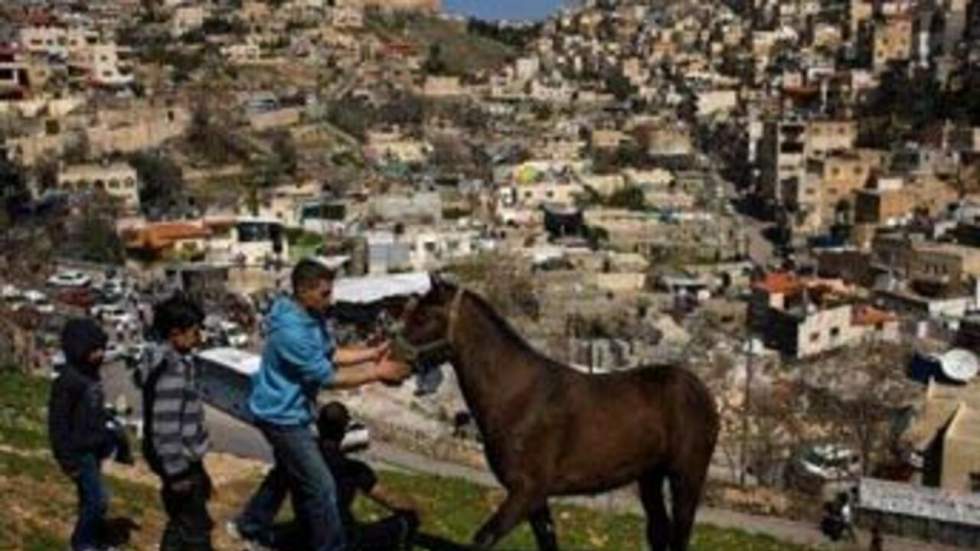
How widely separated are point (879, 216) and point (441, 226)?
643 inches

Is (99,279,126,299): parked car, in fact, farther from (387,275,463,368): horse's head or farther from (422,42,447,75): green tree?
(422,42,447,75): green tree

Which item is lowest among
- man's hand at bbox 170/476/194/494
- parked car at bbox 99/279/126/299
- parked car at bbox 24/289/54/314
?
parked car at bbox 99/279/126/299

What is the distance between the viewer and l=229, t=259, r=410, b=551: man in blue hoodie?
5.86 meters

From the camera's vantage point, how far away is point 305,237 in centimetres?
4928

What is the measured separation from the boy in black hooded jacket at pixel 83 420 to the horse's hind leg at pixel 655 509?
262 cm

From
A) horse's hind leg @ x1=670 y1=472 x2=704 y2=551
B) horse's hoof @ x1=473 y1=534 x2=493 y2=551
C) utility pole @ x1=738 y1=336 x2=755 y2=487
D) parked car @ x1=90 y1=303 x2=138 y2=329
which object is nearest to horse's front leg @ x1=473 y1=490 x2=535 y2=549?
horse's hoof @ x1=473 y1=534 x2=493 y2=551

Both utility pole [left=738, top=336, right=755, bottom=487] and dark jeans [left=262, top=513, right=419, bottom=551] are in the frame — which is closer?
dark jeans [left=262, top=513, right=419, bottom=551]

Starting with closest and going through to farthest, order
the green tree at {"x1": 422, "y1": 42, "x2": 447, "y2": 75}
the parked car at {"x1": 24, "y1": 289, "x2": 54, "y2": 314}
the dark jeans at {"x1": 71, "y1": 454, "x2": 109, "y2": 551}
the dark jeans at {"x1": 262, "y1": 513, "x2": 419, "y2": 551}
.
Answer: the dark jeans at {"x1": 262, "y1": 513, "x2": 419, "y2": 551} → the dark jeans at {"x1": 71, "y1": 454, "x2": 109, "y2": 551} → the parked car at {"x1": 24, "y1": 289, "x2": 54, "y2": 314} → the green tree at {"x1": 422, "y1": 42, "x2": 447, "y2": 75}

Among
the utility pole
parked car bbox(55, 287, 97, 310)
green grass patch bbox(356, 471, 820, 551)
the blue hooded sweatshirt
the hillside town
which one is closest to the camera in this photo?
the blue hooded sweatshirt

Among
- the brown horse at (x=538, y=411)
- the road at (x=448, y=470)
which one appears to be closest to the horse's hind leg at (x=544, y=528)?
the brown horse at (x=538, y=411)

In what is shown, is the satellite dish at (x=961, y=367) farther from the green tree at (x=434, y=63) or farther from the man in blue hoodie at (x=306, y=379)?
the green tree at (x=434, y=63)

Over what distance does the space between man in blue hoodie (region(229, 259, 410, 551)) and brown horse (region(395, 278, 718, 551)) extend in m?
0.24

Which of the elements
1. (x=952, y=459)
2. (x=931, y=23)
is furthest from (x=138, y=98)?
(x=952, y=459)

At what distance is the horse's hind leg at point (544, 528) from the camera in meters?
6.46
